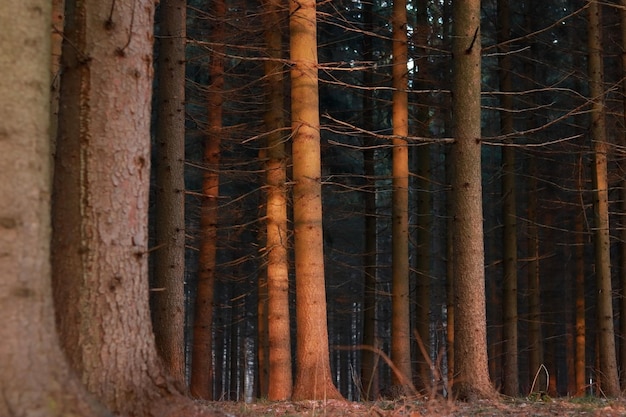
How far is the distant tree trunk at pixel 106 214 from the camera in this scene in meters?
5.20

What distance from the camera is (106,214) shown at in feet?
17.3

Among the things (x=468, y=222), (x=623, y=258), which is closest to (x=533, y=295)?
(x=623, y=258)

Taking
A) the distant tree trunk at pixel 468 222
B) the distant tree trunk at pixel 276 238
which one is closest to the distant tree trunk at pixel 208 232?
the distant tree trunk at pixel 276 238

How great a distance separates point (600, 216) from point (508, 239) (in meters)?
3.54

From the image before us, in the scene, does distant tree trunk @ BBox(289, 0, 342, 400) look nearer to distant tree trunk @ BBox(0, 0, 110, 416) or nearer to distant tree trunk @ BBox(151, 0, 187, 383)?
distant tree trunk @ BBox(151, 0, 187, 383)

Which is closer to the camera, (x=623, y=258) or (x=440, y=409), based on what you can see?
(x=440, y=409)

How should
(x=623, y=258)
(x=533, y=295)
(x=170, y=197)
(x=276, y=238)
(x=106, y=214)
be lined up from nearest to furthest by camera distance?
(x=106, y=214)
(x=170, y=197)
(x=276, y=238)
(x=623, y=258)
(x=533, y=295)

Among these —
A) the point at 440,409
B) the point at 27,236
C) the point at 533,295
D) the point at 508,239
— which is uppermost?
the point at 508,239

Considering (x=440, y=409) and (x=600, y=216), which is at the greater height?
(x=600, y=216)

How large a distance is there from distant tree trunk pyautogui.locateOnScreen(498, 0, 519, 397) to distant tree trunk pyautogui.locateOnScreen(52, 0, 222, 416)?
14.4 meters

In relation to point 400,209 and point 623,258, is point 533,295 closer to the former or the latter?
point 623,258

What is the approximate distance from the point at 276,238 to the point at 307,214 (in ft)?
11.6

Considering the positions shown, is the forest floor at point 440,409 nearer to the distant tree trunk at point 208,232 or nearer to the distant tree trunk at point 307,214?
the distant tree trunk at point 307,214

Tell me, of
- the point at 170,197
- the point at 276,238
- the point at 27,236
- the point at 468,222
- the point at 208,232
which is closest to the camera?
the point at 27,236
